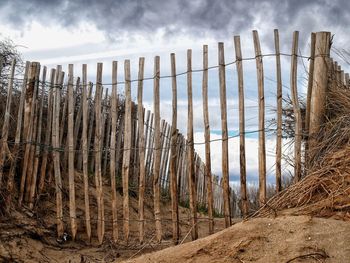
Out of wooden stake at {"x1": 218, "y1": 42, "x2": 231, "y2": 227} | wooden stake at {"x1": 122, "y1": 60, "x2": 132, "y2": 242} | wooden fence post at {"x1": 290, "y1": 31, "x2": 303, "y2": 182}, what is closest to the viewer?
wooden fence post at {"x1": 290, "y1": 31, "x2": 303, "y2": 182}

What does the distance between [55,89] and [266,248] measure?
158 inches

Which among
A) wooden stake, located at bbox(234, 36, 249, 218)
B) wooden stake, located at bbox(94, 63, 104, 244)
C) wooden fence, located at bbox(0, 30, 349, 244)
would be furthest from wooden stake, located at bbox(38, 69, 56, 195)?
wooden stake, located at bbox(234, 36, 249, 218)

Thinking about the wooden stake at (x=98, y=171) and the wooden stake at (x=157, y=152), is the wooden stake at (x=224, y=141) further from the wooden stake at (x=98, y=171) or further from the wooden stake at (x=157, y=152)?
the wooden stake at (x=98, y=171)

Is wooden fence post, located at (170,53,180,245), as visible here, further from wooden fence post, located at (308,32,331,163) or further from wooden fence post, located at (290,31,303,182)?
wooden fence post, located at (308,32,331,163)

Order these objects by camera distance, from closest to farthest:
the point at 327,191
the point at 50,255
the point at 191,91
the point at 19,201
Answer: the point at 327,191 < the point at 191,91 < the point at 50,255 < the point at 19,201

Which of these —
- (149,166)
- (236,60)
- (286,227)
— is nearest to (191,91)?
(236,60)

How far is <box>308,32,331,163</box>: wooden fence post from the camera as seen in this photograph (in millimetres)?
5184

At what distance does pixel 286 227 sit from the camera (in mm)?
3707

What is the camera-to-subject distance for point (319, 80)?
525 cm

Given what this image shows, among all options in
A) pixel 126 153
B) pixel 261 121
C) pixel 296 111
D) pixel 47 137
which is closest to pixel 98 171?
pixel 126 153

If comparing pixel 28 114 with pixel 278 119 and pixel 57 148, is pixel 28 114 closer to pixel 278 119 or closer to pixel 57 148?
pixel 57 148

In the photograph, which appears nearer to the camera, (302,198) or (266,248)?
(266,248)

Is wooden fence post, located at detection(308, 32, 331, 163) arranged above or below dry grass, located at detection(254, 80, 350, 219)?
above

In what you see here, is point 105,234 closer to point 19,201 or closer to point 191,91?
point 19,201
